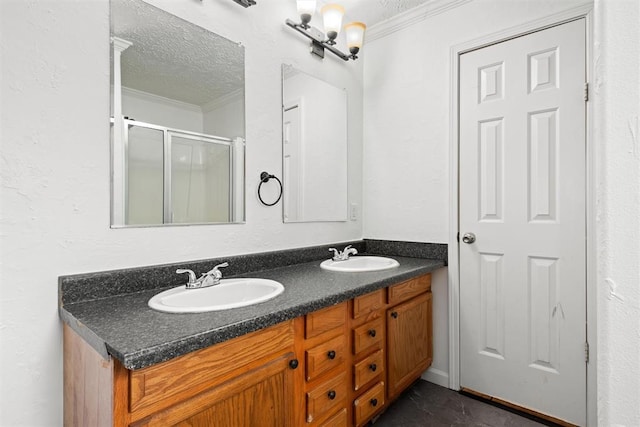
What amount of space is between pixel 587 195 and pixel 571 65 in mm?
670

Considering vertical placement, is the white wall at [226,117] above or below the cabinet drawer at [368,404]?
above

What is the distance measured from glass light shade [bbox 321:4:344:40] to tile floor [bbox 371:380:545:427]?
222 cm

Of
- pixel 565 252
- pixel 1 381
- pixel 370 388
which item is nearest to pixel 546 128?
pixel 565 252

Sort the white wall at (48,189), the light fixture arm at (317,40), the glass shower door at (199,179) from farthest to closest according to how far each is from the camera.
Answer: the light fixture arm at (317,40), the glass shower door at (199,179), the white wall at (48,189)

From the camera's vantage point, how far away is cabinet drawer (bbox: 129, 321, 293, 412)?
0.81 meters

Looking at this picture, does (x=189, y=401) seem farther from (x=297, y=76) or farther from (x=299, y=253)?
(x=297, y=76)

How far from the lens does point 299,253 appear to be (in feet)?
Result: 6.40

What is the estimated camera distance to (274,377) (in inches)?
43.4

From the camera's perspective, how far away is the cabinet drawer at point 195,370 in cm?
81

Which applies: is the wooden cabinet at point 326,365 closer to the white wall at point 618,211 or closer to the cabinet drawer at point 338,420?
the cabinet drawer at point 338,420

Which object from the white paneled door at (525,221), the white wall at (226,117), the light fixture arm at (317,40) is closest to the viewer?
the white wall at (226,117)

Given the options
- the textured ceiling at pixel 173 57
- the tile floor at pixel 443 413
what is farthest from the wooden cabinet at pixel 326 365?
the textured ceiling at pixel 173 57

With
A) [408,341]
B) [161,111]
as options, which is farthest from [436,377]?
[161,111]

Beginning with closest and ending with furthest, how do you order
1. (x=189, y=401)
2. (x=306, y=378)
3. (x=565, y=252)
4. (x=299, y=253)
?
(x=189, y=401) → (x=306, y=378) → (x=565, y=252) → (x=299, y=253)
